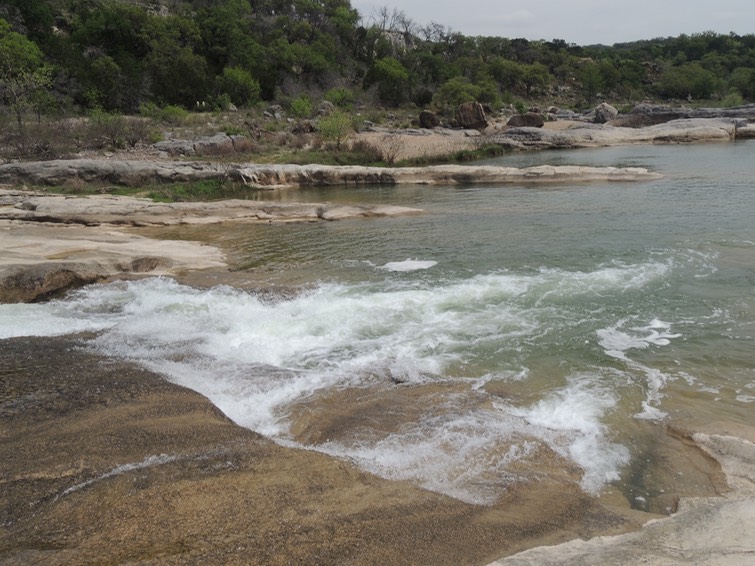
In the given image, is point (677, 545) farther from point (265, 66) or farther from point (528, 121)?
point (265, 66)

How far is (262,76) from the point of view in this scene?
5991 cm

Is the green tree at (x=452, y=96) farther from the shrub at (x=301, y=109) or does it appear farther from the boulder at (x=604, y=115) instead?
the shrub at (x=301, y=109)

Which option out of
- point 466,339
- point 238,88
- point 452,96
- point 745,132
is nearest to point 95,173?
point 466,339

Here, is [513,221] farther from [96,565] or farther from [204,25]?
[204,25]

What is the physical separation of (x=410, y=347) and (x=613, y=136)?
43.4 metres

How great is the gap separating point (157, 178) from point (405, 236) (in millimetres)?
12995

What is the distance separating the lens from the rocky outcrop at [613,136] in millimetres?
42531

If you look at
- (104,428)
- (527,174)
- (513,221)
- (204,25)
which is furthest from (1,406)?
(204,25)

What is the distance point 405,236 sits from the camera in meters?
16.3

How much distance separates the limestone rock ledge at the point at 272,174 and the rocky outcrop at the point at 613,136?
16.5 meters

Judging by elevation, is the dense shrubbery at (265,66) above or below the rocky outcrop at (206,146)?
above

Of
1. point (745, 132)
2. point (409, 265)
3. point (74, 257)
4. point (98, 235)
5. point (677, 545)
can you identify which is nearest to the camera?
point (677, 545)

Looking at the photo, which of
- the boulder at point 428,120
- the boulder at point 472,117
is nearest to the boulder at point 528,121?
the boulder at point 472,117

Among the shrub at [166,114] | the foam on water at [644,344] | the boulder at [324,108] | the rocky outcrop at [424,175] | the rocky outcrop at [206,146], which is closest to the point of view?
the foam on water at [644,344]
